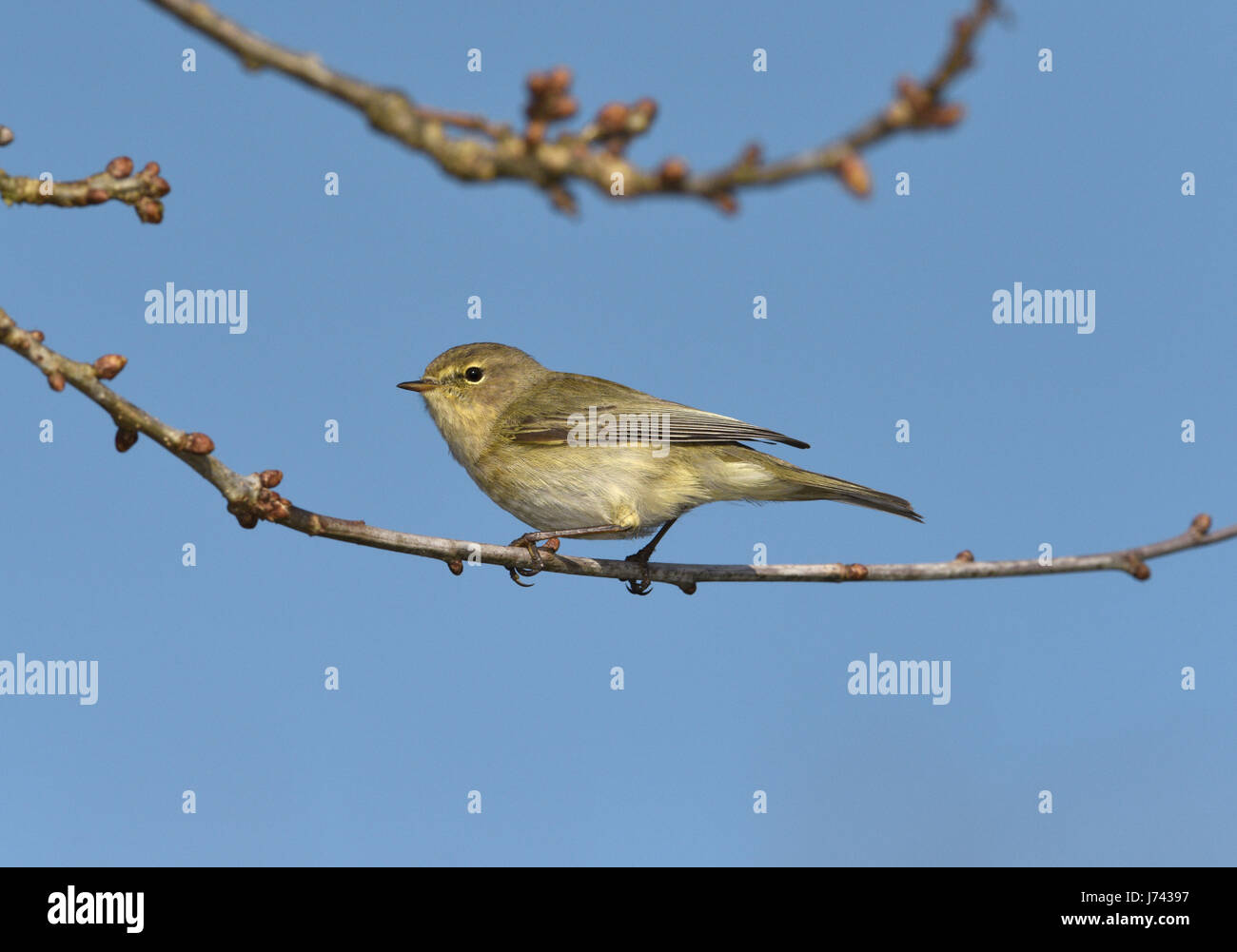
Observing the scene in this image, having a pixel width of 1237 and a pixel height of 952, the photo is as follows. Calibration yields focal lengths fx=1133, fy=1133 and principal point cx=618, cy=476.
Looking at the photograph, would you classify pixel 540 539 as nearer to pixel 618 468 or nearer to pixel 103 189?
pixel 618 468

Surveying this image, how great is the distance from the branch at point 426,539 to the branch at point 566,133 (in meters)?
2.08

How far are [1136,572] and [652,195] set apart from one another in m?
3.99

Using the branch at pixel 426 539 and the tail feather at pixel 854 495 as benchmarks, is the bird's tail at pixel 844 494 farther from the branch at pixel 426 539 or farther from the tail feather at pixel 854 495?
the branch at pixel 426 539

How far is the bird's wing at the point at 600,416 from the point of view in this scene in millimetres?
7453

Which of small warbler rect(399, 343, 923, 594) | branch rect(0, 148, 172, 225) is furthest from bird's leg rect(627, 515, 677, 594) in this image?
branch rect(0, 148, 172, 225)

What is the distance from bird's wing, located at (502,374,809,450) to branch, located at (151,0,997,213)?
16.1ft

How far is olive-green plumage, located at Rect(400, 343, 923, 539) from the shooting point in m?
7.71

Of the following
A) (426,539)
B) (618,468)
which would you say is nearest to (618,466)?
(618,468)

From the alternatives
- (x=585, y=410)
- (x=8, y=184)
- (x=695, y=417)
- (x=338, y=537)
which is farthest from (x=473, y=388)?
(x=8, y=184)

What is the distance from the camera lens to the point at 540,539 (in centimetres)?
704

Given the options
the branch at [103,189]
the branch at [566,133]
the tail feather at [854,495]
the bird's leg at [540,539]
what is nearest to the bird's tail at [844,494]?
the tail feather at [854,495]

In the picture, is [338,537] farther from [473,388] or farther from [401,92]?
[473,388]

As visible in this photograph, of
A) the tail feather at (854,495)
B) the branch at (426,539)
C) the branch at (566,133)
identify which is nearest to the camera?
the branch at (566,133)

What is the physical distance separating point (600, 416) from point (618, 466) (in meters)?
0.54
